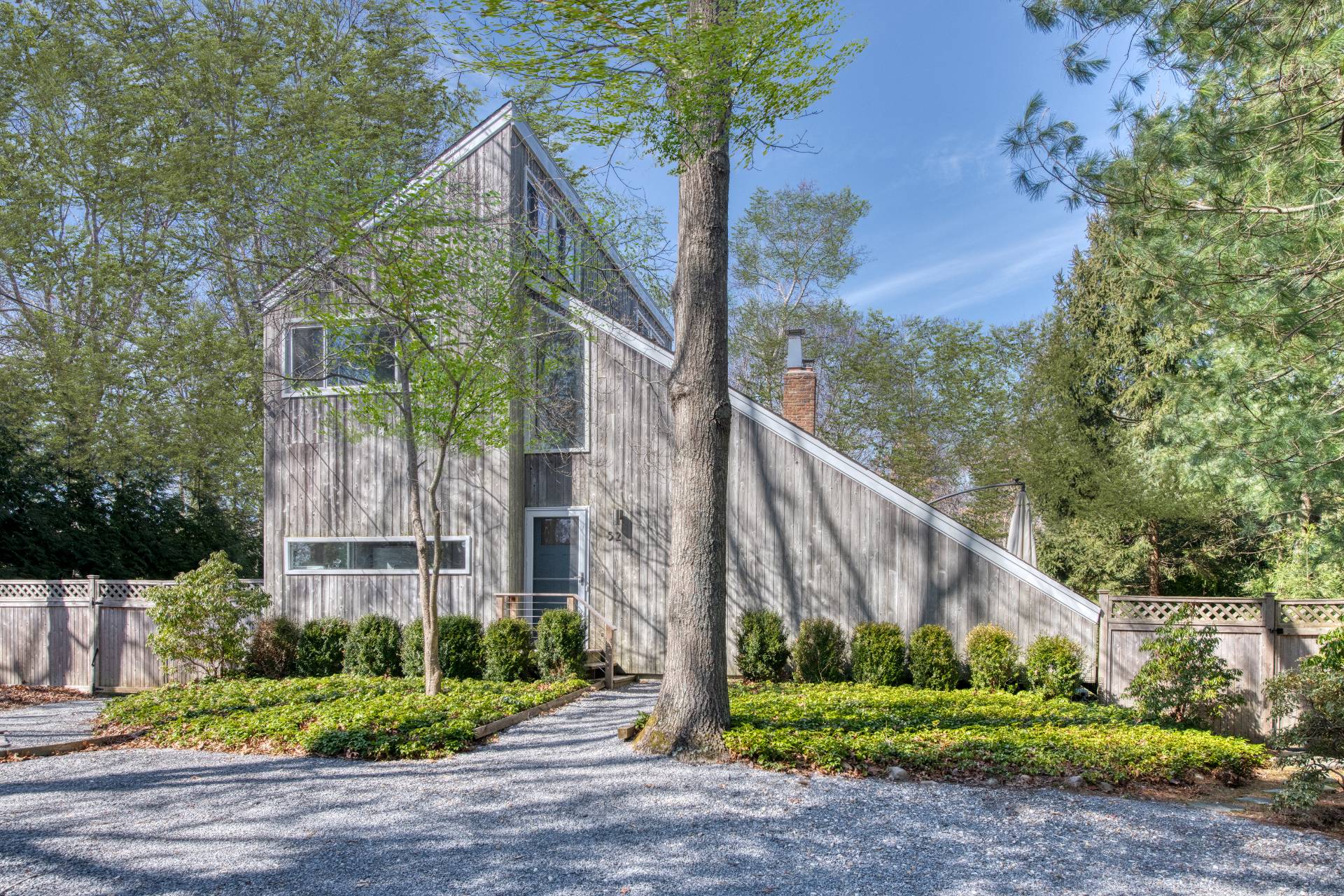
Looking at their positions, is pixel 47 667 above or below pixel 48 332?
below

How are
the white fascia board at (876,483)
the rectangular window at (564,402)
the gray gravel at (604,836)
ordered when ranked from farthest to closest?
the rectangular window at (564,402) → the white fascia board at (876,483) → the gray gravel at (604,836)

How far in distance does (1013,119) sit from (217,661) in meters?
11.4

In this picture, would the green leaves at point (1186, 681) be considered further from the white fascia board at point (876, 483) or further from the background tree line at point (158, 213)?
the background tree line at point (158, 213)

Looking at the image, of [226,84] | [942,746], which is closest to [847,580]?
[942,746]

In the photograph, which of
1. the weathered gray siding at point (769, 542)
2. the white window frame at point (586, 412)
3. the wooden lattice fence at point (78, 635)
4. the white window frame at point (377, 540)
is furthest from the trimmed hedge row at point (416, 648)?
the white window frame at point (586, 412)

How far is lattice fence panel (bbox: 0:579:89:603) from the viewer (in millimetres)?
12336

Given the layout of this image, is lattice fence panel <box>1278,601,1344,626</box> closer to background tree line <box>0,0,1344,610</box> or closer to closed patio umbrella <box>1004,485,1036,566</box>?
background tree line <box>0,0,1344,610</box>

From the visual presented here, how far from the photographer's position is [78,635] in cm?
1230

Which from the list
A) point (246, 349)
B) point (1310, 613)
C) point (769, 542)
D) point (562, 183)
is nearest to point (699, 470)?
point (769, 542)

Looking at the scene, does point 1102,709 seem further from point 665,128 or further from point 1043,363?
point 1043,363

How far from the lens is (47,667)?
489 inches

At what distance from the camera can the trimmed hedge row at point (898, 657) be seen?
1009 centimetres

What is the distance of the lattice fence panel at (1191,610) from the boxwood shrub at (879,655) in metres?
2.51

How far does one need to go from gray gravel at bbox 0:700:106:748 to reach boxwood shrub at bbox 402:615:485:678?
3614 millimetres
